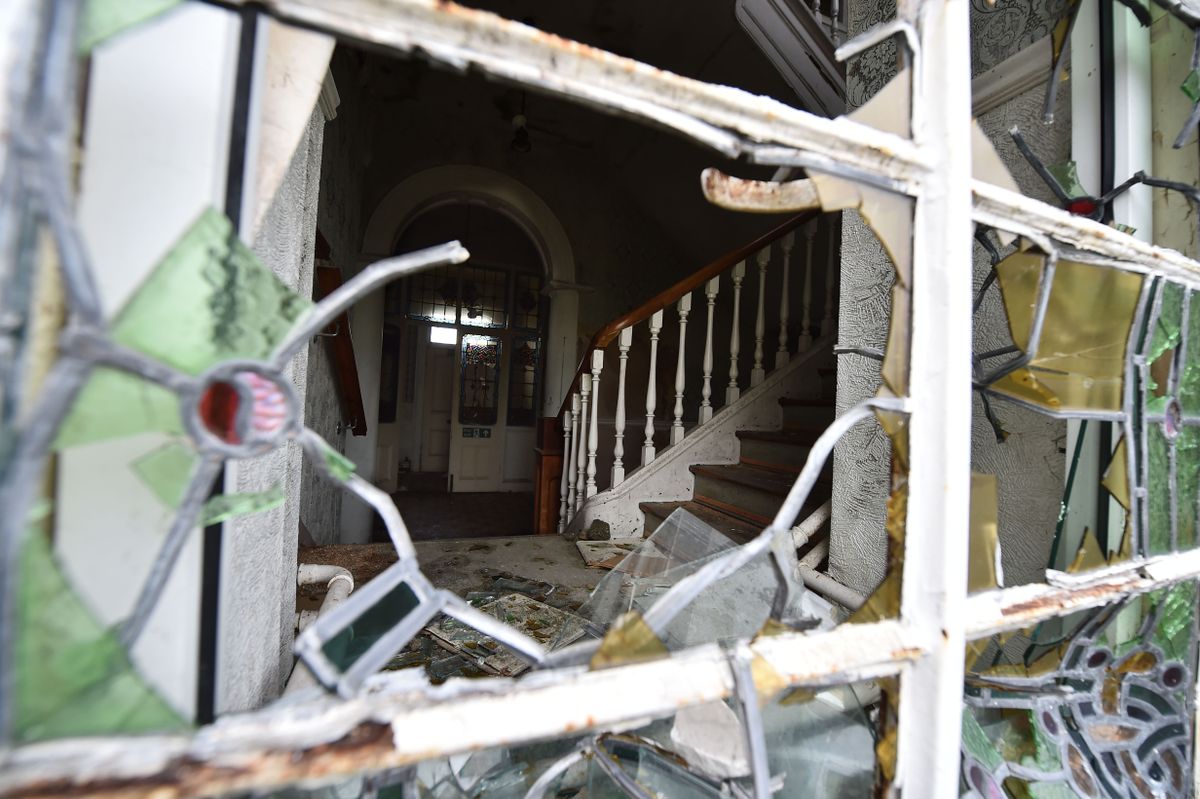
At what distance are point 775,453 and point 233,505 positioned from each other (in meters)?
2.27

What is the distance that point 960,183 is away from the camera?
1.71 ft

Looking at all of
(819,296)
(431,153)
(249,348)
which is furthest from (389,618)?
(431,153)

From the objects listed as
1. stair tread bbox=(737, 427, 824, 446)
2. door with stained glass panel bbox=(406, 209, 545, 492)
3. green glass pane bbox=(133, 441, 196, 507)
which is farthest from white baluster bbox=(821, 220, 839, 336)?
door with stained glass panel bbox=(406, 209, 545, 492)

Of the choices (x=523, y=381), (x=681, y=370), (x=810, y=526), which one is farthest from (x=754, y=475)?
(x=523, y=381)

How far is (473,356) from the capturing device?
6145mm

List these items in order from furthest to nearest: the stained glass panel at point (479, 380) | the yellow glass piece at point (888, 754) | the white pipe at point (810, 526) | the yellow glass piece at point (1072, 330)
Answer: the stained glass panel at point (479, 380), the white pipe at point (810, 526), the yellow glass piece at point (1072, 330), the yellow glass piece at point (888, 754)

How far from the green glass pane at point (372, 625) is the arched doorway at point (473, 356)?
538 cm

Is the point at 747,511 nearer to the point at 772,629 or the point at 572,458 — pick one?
the point at 572,458

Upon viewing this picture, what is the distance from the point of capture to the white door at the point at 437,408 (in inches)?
254

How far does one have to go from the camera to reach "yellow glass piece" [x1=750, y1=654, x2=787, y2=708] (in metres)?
0.46

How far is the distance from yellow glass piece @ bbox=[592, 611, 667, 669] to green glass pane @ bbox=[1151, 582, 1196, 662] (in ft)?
3.32

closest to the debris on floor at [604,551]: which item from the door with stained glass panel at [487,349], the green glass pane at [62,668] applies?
the green glass pane at [62,668]

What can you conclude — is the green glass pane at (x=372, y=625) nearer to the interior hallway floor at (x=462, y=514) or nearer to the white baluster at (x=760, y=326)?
the white baluster at (x=760, y=326)

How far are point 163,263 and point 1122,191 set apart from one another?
55.9 inches
